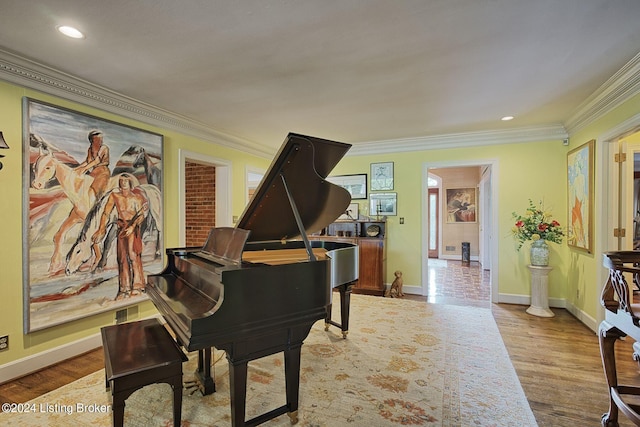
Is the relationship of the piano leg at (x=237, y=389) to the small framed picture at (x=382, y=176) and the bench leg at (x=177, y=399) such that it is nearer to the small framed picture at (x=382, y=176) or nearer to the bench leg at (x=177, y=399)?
the bench leg at (x=177, y=399)

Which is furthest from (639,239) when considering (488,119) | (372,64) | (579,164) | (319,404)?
(319,404)

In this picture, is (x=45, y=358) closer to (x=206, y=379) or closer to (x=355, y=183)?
(x=206, y=379)

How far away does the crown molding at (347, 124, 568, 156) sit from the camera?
14.0 ft

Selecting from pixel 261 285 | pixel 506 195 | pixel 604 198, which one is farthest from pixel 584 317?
pixel 261 285

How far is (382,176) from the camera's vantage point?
17.5 ft

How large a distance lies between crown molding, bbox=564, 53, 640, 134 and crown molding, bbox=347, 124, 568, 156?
1.45ft

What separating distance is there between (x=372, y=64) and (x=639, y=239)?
21.6ft

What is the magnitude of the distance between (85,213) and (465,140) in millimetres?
4905

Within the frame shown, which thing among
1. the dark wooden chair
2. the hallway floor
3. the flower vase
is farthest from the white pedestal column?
the dark wooden chair

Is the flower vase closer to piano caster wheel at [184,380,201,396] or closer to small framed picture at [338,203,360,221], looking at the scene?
small framed picture at [338,203,360,221]

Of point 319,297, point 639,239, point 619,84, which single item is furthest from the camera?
point 639,239

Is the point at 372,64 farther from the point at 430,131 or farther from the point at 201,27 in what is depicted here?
the point at 430,131

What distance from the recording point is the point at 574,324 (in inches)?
142

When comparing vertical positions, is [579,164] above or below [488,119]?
below
